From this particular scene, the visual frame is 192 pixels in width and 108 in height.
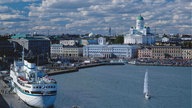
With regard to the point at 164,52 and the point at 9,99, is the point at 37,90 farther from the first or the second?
the point at 164,52

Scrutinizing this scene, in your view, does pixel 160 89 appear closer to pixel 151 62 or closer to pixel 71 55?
pixel 151 62

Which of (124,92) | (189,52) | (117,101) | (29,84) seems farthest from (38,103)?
(189,52)

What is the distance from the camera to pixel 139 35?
199ft

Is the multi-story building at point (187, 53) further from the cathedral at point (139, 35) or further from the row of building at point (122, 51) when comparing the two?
the cathedral at point (139, 35)

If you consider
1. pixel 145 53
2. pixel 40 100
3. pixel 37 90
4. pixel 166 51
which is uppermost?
pixel 37 90

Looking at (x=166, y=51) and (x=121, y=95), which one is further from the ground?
(x=121, y=95)

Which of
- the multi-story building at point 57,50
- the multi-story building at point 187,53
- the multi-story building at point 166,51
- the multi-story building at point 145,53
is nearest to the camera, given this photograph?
the multi-story building at point 187,53

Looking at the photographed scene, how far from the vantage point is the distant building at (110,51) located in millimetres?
51031

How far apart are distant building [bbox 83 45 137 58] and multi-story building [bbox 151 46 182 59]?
2.48 m

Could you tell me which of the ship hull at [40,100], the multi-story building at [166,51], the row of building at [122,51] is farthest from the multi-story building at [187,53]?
the ship hull at [40,100]

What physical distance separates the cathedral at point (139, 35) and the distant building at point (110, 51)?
→ 28.7ft

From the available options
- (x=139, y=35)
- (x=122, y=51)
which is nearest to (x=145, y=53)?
(x=122, y=51)

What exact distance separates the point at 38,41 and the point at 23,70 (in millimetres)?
27573

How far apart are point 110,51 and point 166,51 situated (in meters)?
6.48
